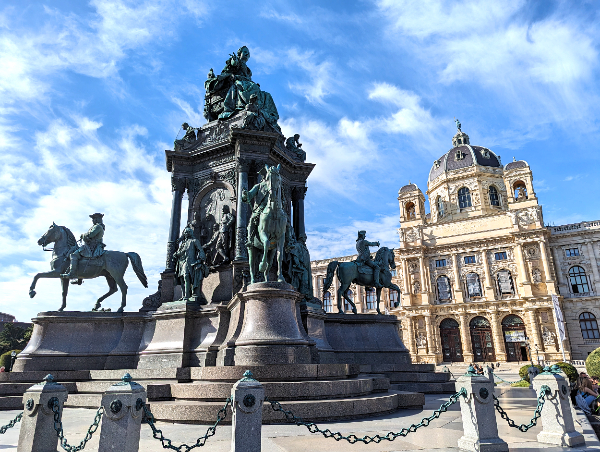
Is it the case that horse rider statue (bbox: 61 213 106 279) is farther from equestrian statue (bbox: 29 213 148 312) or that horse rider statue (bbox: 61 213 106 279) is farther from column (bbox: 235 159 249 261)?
column (bbox: 235 159 249 261)

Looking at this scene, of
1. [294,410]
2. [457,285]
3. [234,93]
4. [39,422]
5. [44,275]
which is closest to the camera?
[39,422]

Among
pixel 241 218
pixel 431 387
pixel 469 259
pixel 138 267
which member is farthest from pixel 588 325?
pixel 138 267

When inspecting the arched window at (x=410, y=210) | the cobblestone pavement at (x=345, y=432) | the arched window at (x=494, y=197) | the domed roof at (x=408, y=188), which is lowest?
the cobblestone pavement at (x=345, y=432)

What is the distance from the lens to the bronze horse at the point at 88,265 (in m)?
12.8

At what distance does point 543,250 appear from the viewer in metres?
54.8

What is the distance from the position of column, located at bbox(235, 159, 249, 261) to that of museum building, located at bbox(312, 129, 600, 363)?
135 ft

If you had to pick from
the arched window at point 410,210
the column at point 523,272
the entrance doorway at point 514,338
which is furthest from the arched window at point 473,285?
the arched window at point 410,210

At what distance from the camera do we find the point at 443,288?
60.5 metres

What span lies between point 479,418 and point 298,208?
10.8m

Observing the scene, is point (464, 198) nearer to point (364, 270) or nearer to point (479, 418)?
point (364, 270)

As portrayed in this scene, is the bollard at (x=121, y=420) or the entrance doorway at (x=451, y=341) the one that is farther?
the entrance doorway at (x=451, y=341)

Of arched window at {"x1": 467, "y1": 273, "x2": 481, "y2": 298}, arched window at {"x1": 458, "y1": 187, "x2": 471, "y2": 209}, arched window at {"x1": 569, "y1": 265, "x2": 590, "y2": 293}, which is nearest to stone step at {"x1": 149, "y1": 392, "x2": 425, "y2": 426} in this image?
arched window at {"x1": 467, "y1": 273, "x2": 481, "y2": 298}

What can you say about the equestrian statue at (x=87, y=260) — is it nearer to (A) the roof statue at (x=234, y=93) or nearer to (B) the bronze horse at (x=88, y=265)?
(B) the bronze horse at (x=88, y=265)

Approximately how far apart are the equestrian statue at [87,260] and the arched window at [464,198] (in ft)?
213
